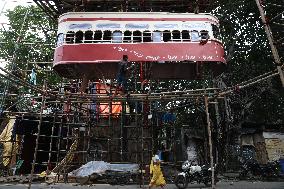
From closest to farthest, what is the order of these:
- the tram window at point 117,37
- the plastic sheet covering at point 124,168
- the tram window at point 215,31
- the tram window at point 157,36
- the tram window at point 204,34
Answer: the plastic sheet covering at point 124,168, the tram window at point 117,37, the tram window at point 157,36, the tram window at point 204,34, the tram window at point 215,31

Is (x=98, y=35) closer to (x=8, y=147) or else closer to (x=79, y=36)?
(x=79, y=36)

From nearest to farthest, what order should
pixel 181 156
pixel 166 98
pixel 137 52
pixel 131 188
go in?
pixel 166 98, pixel 131 188, pixel 137 52, pixel 181 156

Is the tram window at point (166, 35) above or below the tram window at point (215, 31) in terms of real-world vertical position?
below

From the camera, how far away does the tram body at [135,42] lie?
14531 millimetres

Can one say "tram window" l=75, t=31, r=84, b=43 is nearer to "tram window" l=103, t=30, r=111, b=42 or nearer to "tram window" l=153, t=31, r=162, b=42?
"tram window" l=103, t=30, r=111, b=42

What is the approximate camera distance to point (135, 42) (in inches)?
582

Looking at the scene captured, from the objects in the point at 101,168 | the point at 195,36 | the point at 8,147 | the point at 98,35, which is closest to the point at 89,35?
the point at 98,35

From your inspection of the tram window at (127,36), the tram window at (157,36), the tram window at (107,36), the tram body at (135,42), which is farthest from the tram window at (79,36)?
the tram window at (157,36)

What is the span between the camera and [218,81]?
22.9 m

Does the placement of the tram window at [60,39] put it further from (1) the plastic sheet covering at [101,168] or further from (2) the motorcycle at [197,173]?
(2) the motorcycle at [197,173]

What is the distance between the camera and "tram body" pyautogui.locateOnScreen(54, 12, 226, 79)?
1453cm

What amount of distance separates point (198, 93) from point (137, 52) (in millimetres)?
5572

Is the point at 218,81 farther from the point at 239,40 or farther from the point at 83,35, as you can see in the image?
the point at 83,35

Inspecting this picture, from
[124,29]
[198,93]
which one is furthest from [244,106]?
[198,93]
